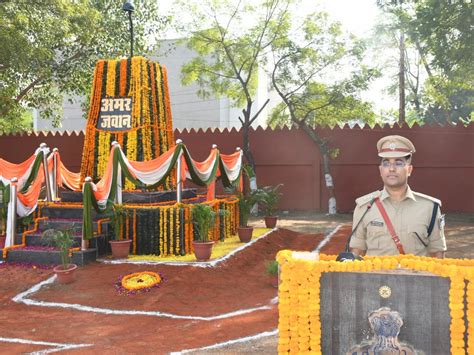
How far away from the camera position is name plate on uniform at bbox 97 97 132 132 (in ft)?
36.3

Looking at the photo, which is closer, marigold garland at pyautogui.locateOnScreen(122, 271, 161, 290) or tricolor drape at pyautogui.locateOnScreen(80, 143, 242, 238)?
marigold garland at pyautogui.locateOnScreen(122, 271, 161, 290)

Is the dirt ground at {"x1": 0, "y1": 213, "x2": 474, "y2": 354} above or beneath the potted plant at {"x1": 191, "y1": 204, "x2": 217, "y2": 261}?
beneath

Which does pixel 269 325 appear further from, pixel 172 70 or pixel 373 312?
pixel 172 70

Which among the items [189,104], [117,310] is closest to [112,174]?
[117,310]

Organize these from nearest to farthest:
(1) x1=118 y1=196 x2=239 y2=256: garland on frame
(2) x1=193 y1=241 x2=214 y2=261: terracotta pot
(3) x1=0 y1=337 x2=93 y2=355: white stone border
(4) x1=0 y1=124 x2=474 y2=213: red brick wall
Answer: (3) x1=0 y1=337 x2=93 y2=355: white stone border, (2) x1=193 y1=241 x2=214 y2=261: terracotta pot, (1) x1=118 y1=196 x2=239 y2=256: garland on frame, (4) x1=0 y1=124 x2=474 y2=213: red brick wall

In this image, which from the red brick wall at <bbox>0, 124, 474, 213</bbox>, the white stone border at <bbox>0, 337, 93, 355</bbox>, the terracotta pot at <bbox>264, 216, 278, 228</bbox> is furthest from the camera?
the red brick wall at <bbox>0, 124, 474, 213</bbox>

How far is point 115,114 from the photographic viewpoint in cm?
1116

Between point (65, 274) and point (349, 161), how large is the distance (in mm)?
10619

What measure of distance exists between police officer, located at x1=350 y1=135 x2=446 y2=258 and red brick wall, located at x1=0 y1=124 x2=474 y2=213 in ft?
42.0

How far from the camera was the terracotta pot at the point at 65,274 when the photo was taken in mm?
7829

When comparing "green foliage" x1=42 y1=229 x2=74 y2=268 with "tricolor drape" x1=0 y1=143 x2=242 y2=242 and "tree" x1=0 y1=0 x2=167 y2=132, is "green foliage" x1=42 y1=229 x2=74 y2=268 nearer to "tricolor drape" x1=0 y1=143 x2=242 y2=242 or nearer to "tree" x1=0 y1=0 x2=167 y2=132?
"tricolor drape" x1=0 y1=143 x2=242 y2=242

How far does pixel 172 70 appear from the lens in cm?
3616

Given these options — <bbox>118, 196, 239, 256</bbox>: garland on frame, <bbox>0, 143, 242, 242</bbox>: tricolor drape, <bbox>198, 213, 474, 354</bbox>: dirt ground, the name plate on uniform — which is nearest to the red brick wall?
<bbox>198, 213, 474, 354</bbox>: dirt ground

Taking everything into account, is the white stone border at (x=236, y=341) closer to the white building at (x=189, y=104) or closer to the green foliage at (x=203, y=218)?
the green foliage at (x=203, y=218)
